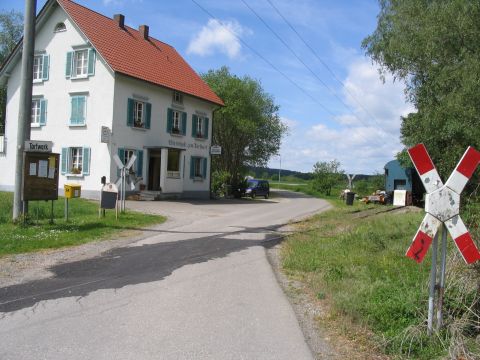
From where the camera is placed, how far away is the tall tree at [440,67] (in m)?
16.7

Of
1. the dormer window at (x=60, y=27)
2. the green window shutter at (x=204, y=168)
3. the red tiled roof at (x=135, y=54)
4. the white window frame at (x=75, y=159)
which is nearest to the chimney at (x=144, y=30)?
the red tiled roof at (x=135, y=54)

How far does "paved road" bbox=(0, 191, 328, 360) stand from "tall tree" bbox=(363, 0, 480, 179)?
401 inches

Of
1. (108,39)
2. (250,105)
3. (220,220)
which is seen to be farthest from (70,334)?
(250,105)

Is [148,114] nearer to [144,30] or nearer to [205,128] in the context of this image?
[205,128]

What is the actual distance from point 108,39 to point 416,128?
17.9m

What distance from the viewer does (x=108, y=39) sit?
28.6m

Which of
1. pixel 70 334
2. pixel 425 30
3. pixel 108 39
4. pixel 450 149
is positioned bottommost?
pixel 70 334

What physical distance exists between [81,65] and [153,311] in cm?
2416

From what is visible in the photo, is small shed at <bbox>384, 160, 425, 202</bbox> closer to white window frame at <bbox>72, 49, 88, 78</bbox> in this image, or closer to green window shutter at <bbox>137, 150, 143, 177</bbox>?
green window shutter at <bbox>137, 150, 143, 177</bbox>

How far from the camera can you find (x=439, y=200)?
540 cm

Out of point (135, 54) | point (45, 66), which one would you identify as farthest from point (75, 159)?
point (135, 54)

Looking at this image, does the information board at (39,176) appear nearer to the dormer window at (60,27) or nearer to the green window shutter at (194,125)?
the dormer window at (60,27)

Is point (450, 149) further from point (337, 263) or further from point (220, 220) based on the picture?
point (337, 263)

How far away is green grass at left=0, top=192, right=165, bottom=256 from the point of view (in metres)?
11.1
